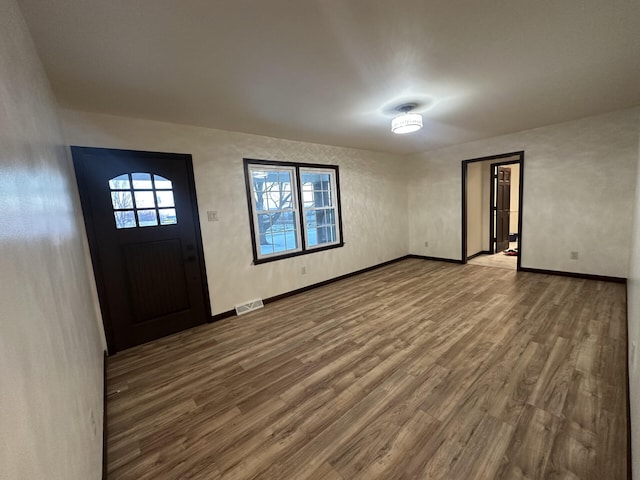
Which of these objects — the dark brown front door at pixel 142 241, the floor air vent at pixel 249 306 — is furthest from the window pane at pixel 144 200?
the floor air vent at pixel 249 306

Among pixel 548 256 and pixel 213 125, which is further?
pixel 548 256

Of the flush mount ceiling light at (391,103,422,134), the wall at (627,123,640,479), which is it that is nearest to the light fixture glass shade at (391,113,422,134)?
the flush mount ceiling light at (391,103,422,134)

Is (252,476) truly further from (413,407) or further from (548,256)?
(548,256)

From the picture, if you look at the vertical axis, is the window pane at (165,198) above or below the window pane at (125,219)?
above

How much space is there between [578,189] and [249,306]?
5036 mm

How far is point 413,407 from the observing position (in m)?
1.79

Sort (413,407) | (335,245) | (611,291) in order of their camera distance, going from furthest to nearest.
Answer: (335,245), (611,291), (413,407)

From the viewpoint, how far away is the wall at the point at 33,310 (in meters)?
0.63

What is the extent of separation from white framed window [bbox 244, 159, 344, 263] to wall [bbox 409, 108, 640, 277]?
9.18 feet

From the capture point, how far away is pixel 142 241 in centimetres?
285

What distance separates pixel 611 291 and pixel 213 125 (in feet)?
17.9

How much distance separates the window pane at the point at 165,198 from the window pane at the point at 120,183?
285 millimetres

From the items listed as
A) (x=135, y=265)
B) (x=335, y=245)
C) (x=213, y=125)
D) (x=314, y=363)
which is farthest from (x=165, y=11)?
(x=335, y=245)

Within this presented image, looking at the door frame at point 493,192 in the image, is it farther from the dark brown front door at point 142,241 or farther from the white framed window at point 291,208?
the dark brown front door at point 142,241
